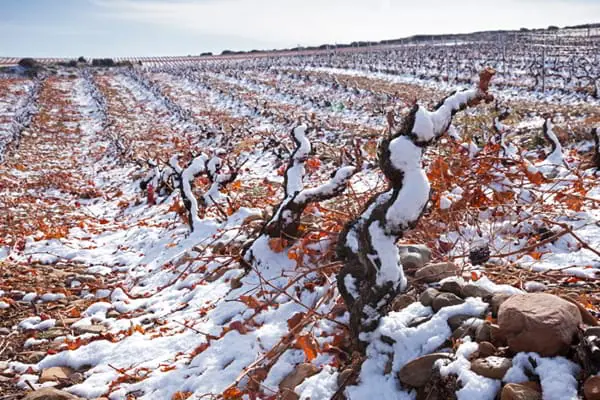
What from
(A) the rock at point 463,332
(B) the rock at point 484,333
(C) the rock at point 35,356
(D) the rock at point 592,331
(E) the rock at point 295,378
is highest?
(D) the rock at point 592,331

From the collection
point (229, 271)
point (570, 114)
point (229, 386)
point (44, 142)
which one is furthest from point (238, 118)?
point (229, 386)

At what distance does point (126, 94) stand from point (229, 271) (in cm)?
3123

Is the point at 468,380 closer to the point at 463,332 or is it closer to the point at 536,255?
the point at 463,332

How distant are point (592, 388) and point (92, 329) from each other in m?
4.03

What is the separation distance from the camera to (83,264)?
20.9ft

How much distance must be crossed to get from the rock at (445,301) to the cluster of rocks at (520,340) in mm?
140

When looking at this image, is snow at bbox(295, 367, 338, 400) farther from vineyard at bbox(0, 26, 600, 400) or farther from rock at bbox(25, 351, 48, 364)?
rock at bbox(25, 351, 48, 364)

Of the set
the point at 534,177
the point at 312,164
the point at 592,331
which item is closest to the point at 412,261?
the point at 592,331

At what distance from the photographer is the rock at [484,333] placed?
227cm

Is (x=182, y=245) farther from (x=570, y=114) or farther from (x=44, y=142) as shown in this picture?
(x=44, y=142)

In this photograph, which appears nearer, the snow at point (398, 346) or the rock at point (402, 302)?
the snow at point (398, 346)

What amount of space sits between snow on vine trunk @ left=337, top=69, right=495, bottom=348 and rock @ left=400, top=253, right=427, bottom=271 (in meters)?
0.71

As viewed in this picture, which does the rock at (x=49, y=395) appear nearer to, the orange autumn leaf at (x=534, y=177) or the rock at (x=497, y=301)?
the rock at (x=497, y=301)

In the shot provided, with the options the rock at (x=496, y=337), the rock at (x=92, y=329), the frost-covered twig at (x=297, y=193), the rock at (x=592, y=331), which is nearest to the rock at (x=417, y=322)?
the rock at (x=496, y=337)
